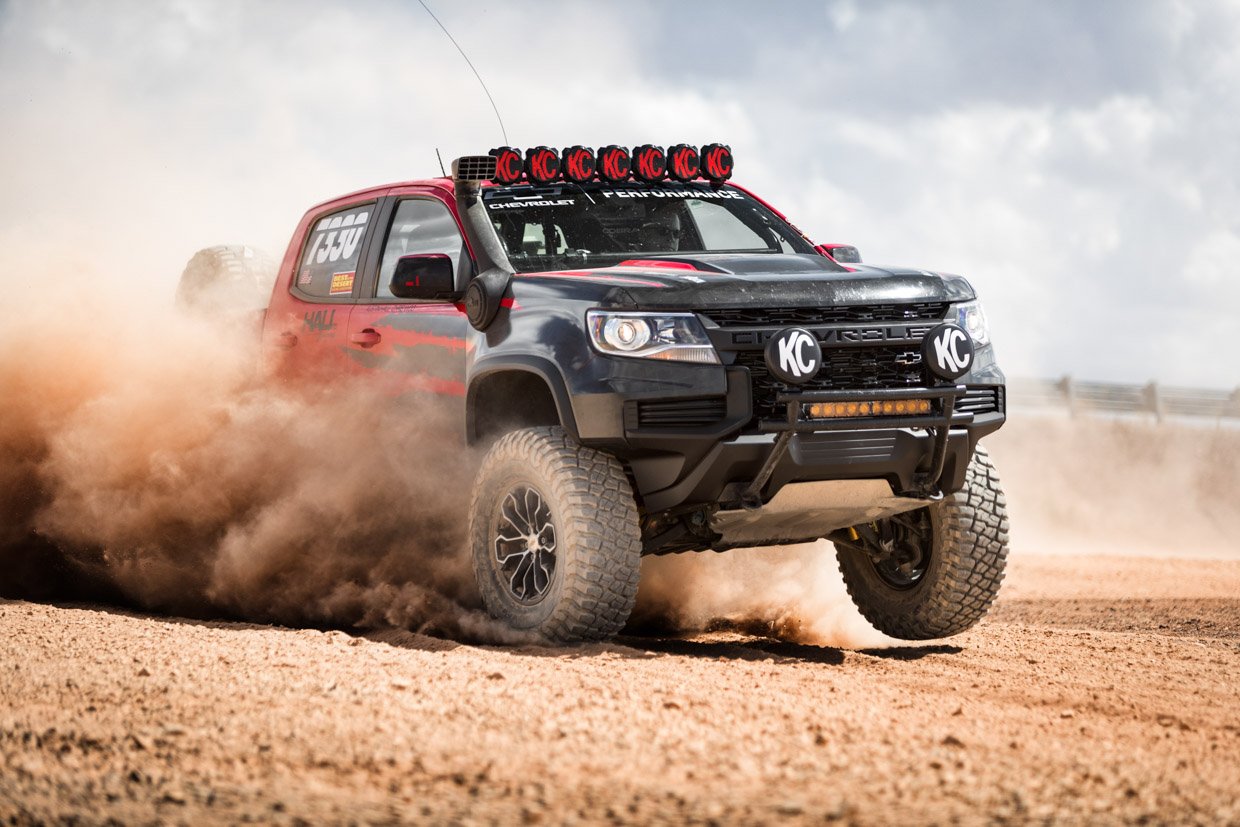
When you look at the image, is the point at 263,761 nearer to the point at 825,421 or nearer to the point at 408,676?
the point at 408,676

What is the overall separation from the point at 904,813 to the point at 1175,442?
74.8 feet

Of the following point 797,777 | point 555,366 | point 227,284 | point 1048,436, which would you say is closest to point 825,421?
point 555,366

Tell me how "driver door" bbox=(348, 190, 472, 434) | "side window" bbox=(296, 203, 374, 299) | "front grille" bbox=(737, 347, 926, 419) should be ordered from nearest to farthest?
"front grille" bbox=(737, 347, 926, 419) < "driver door" bbox=(348, 190, 472, 434) < "side window" bbox=(296, 203, 374, 299)

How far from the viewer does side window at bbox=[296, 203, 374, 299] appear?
7594 millimetres

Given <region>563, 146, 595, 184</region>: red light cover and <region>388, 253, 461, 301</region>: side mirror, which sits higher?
<region>563, 146, 595, 184</region>: red light cover

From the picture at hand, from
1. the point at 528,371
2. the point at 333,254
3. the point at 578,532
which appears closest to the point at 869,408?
the point at 578,532

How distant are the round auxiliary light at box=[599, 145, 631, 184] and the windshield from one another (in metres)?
0.07

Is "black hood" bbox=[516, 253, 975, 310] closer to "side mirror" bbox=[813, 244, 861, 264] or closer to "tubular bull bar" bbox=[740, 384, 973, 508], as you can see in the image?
"tubular bull bar" bbox=[740, 384, 973, 508]

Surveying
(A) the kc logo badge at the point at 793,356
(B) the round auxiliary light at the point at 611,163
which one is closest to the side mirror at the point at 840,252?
(B) the round auxiliary light at the point at 611,163

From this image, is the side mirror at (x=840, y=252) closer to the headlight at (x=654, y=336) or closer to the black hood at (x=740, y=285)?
the black hood at (x=740, y=285)

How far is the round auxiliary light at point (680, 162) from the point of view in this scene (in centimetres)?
749

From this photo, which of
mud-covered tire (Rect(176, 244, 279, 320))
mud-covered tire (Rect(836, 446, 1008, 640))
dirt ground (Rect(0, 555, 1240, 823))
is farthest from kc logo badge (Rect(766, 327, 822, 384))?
mud-covered tire (Rect(176, 244, 279, 320))

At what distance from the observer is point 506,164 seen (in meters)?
7.07

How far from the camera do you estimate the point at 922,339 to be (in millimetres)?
6102
